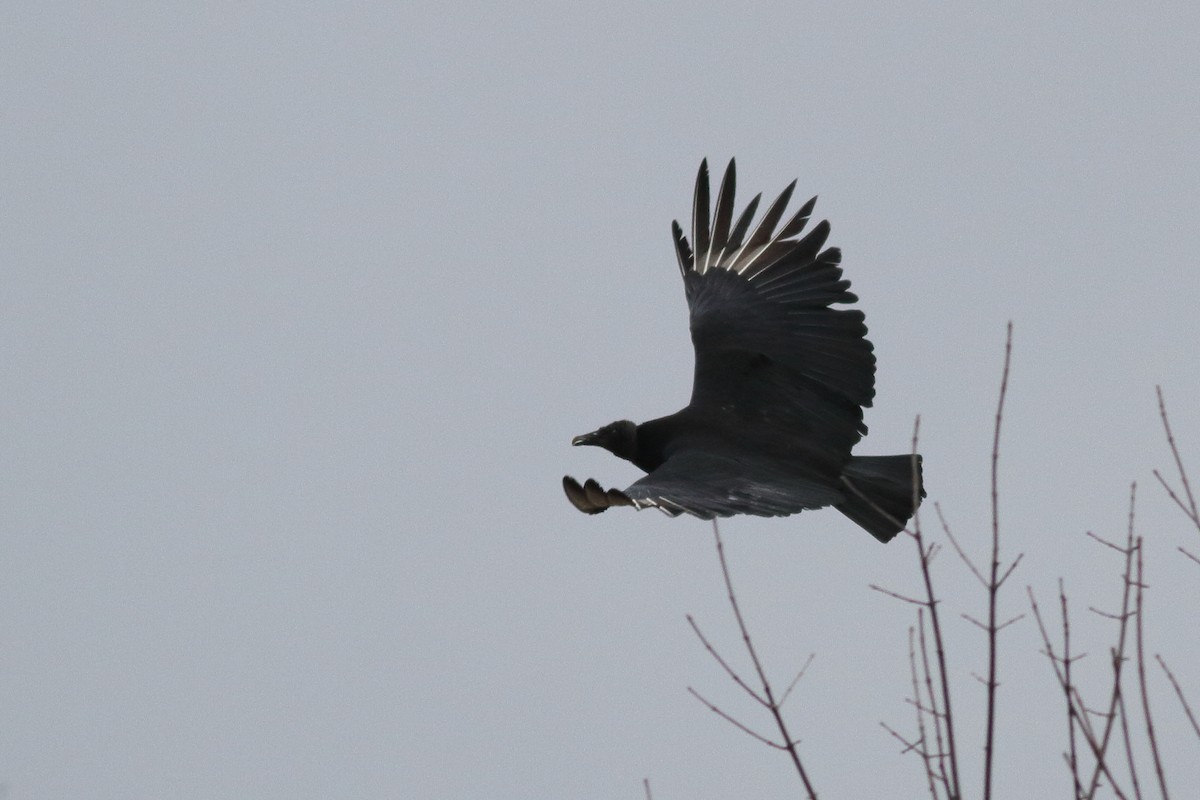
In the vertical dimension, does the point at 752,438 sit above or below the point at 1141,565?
above

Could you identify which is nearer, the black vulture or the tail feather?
the black vulture

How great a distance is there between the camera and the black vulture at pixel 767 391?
7496 mm

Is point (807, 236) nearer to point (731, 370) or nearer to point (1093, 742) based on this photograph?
point (731, 370)

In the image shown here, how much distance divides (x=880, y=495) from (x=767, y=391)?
3.17 ft

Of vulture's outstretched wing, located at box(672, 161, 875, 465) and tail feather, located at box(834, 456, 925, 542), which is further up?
vulture's outstretched wing, located at box(672, 161, 875, 465)

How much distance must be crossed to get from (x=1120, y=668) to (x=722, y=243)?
672 cm

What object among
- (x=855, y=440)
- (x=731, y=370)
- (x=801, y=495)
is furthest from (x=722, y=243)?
(x=801, y=495)

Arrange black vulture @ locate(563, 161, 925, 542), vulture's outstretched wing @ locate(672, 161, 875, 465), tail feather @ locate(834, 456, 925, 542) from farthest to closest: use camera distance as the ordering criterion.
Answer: vulture's outstretched wing @ locate(672, 161, 875, 465) < tail feather @ locate(834, 456, 925, 542) < black vulture @ locate(563, 161, 925, 542)

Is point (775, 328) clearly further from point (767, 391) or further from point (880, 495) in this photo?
point (880, 495)

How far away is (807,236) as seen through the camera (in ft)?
30.3

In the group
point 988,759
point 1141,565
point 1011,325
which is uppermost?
point 1011,325

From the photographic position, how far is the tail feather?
25.5ft

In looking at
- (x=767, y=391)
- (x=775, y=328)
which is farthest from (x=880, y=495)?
(x=775, y=328)

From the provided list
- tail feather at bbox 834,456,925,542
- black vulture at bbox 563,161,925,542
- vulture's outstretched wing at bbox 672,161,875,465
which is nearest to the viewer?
black vulture at bbox 563,161,925,542
